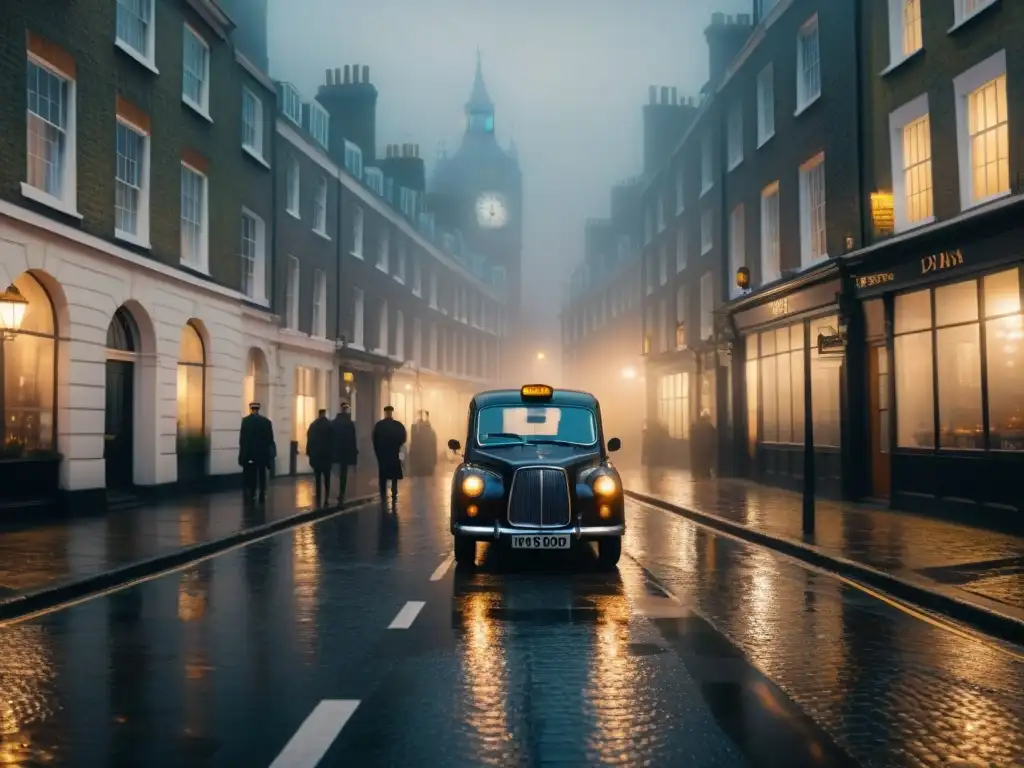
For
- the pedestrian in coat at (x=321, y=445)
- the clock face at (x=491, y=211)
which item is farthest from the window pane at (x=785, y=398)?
the clock face at (x=491, y=211)

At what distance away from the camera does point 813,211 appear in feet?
73.0

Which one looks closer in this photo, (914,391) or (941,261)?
(941,261)

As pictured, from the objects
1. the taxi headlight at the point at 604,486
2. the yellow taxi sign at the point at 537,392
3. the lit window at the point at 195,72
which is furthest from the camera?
the lit window at the point at 195,72

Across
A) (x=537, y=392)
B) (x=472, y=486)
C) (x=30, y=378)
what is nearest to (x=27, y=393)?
(x=30, y=378)

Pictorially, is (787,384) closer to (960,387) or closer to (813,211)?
(813,211)

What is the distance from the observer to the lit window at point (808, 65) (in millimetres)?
21922

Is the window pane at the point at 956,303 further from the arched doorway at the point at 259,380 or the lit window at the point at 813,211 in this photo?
the arched doorway at the point at 259,380

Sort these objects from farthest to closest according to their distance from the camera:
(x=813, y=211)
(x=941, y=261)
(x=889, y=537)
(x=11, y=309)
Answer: (x=813, y=211) → (x=941, y=261) → (x=11, y=309) → (x=889, y=537)

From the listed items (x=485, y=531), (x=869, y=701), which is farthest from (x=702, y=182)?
(x=869, y=701)

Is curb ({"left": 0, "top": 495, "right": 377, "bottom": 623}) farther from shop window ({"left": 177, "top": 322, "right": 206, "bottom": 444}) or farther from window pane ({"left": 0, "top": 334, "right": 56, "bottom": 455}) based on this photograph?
shop window ({"left": 177, "top": 322, "right": 206, "bottom": 444})

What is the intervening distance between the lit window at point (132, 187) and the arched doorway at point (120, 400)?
4.90 ft

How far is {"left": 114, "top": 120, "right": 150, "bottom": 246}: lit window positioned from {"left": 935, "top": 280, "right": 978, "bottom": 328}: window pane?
13.5 meters

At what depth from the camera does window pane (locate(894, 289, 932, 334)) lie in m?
17.1

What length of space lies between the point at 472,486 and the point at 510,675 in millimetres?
4874
